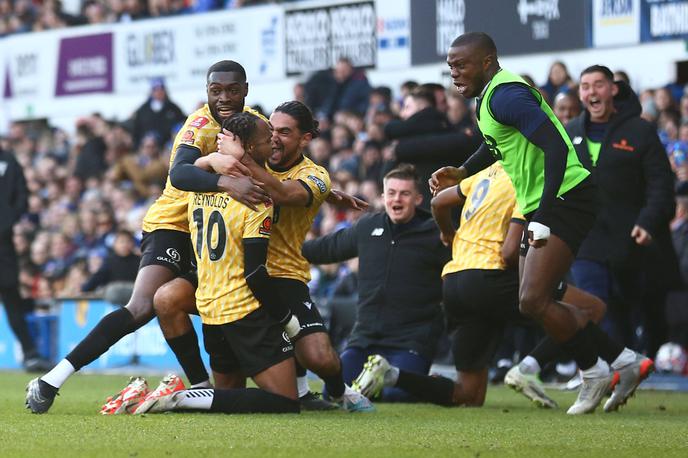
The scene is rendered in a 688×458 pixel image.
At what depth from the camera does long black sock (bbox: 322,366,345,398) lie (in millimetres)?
7923

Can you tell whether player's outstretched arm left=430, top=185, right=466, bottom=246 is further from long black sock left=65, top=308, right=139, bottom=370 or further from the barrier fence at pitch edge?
the barrier fence at pitch edge

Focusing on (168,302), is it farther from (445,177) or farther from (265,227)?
(445,177)

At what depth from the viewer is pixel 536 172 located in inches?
303

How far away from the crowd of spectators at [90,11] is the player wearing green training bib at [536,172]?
1191 centimetres

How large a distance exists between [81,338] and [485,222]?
286 inches

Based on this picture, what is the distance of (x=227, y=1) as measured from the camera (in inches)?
814

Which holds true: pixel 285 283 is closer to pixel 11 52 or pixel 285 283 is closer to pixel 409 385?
pixel 409 385

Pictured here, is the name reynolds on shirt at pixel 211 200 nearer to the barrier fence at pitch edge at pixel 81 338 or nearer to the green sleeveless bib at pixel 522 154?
the green sleeveless bib at pixel 522 154

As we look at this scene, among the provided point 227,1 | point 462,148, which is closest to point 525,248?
point 462,148

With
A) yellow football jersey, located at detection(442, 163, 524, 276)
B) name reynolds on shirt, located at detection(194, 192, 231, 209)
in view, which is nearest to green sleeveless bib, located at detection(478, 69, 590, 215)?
yellow football jersey, located at detection(442, 163, 524, 276)

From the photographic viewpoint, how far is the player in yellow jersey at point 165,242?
24.9ft

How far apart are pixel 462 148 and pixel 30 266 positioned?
32.0 feet

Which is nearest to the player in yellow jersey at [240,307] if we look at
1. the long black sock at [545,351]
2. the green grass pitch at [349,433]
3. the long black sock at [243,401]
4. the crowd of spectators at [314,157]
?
the long black sock at [243,401]

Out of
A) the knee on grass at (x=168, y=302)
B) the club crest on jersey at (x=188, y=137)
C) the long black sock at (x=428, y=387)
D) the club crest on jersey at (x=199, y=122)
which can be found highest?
the club crest on jersey at (x=199, y=122)
